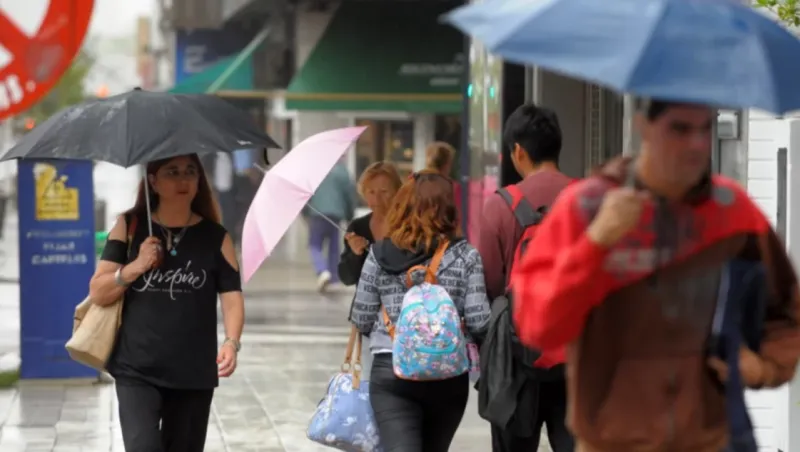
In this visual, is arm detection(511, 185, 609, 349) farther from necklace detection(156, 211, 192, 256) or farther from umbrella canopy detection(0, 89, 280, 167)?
necklace detection(156, 211, 192, 256)

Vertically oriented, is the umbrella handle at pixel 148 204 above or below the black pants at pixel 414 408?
above

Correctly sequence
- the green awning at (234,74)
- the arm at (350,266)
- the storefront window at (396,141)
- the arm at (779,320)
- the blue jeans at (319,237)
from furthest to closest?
the green awning at (234,74) → the storefront window at (396,141) → the blue jeans at (319,237) → the arm at (350,266) → the arm at (779,320)

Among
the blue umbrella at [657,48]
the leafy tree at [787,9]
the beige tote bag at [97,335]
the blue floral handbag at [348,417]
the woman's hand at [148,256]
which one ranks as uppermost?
the leafy tree at [787,9]

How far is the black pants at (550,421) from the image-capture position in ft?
19.6

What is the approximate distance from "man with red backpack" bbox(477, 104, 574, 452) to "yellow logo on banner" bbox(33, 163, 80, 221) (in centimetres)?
605

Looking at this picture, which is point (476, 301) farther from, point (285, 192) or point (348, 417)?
point (285, 192)

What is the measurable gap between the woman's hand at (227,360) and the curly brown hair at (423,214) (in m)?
0.74

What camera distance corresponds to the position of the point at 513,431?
236 inches

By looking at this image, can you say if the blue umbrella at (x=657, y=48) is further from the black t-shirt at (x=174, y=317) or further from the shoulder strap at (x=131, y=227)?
the shoulder strap at (x=131, y=227)

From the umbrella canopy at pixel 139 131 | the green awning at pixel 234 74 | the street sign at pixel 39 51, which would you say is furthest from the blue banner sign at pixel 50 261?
the green awning at pixel 234 74

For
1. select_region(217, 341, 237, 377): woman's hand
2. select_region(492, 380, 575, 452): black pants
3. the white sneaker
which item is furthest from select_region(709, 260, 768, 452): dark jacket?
the white sneaker

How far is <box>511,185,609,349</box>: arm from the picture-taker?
337 centimetres

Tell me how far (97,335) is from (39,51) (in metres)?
6.08

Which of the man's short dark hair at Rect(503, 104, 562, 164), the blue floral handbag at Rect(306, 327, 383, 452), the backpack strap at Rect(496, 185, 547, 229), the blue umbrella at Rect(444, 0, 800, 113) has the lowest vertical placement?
the blue floral handbag at Rect(306, 327, 383, 452)
